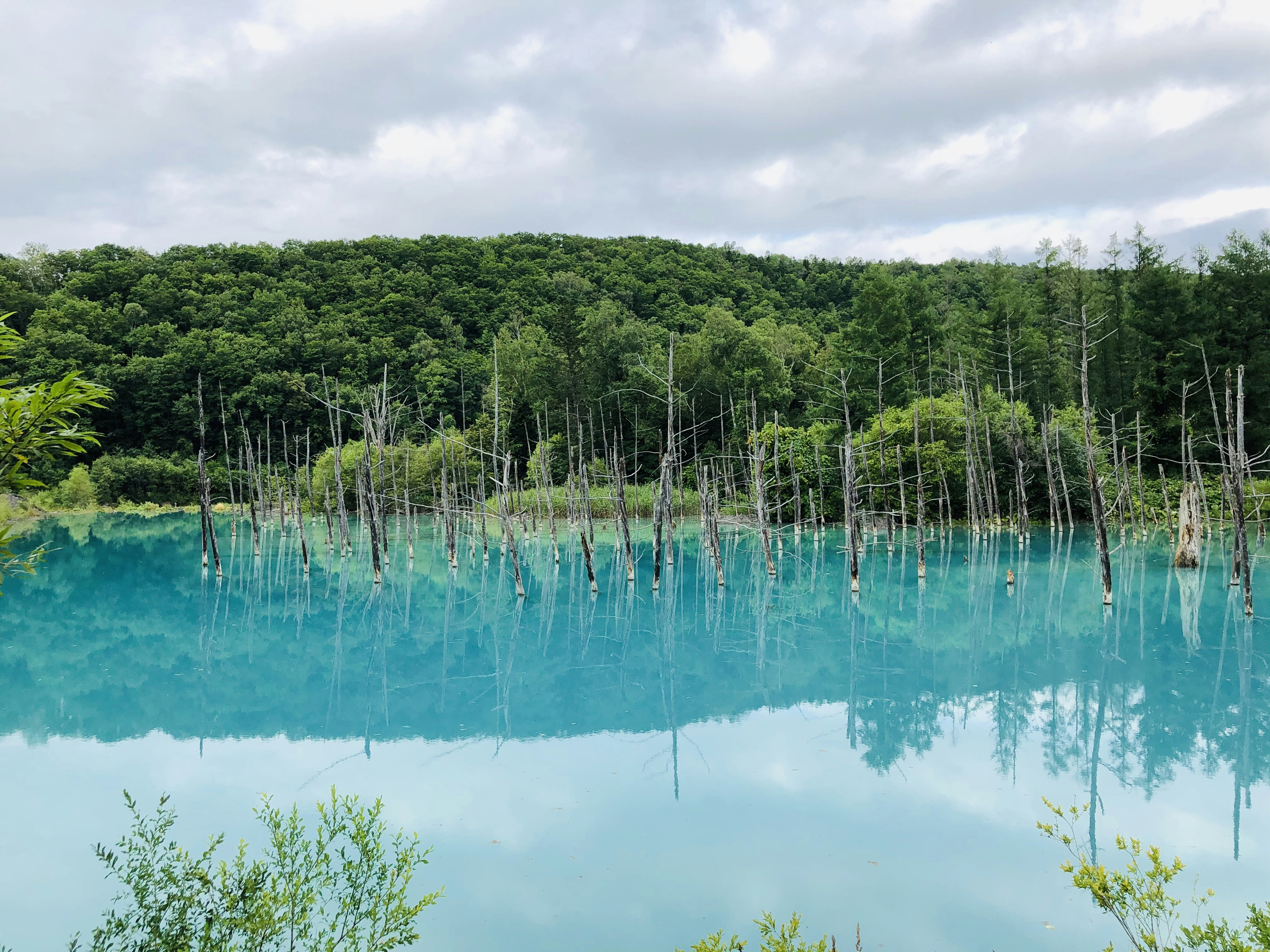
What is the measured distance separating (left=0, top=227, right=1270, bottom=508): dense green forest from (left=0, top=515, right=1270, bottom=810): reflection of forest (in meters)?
8.58

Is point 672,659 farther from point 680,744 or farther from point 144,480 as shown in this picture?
point 144,480

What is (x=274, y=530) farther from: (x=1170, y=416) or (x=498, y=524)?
(x=1170, y=416)

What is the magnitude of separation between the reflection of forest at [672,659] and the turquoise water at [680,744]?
0.27ft

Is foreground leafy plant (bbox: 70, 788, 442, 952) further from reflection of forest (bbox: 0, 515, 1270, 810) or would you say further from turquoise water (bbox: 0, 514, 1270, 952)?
reflection of forest (bbox: 0, 515, 1270, 810)

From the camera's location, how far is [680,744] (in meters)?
9.16

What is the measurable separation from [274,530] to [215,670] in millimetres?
27753

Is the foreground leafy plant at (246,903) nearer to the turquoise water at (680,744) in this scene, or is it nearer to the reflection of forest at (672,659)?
the turquoise water at (680,744)

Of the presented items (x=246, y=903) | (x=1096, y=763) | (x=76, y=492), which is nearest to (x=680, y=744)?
(x=1096, y=763)

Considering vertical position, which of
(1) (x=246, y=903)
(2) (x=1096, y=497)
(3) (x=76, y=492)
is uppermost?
(3) (x=76, y=492)

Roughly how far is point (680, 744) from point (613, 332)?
34316mm

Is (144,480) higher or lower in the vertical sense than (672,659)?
higher

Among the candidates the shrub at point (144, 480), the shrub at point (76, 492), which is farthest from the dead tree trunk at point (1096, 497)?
the shrub at point (76, 492)

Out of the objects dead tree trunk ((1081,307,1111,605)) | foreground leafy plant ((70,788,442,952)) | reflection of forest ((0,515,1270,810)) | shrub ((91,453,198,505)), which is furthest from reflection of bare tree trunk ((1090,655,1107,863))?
shrub ((91,453,198,505))

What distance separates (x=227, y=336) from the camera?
177ft
